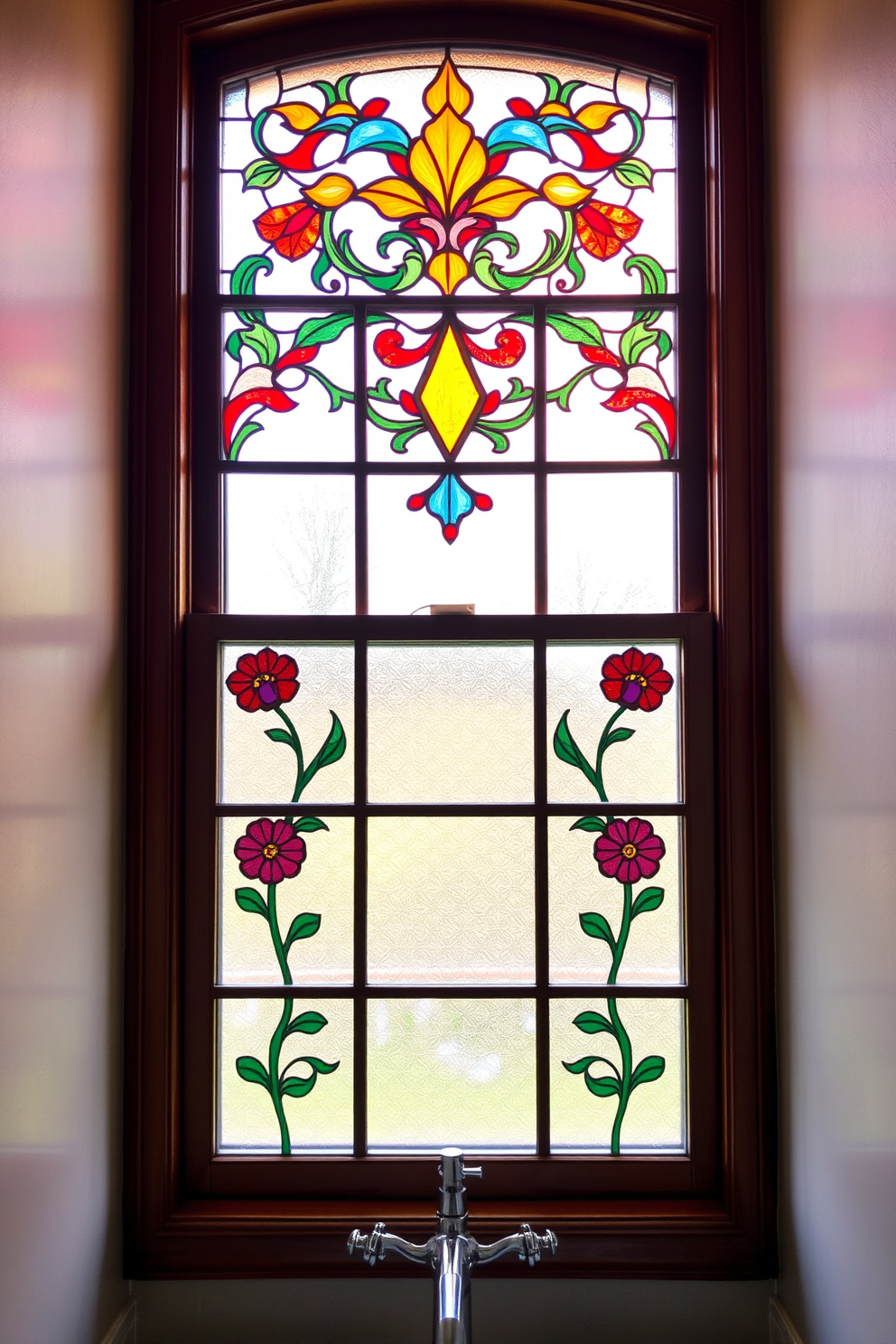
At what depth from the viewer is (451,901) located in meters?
1.64

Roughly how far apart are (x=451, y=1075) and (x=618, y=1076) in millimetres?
242

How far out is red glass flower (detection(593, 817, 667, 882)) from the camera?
1.64 m

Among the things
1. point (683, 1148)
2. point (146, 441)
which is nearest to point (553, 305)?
point (146, 441)

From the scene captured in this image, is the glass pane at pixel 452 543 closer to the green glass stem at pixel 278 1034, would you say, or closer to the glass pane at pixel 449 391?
the glass pane at pixel 449 391

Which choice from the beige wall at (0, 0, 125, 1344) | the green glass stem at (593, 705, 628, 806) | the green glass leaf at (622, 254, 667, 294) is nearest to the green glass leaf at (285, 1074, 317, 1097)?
the beige wall at (0, 0, 125, 1344)

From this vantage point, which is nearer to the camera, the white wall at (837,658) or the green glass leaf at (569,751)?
the white wall at (837,658)

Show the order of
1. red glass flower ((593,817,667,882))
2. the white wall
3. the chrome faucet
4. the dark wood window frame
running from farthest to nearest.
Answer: red glass flower ((593,817,667,882)), the dark wood window frame, the chrome faucet, the white wall

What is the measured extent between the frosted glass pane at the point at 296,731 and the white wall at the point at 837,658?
63 centimetres

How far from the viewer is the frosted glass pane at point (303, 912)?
1632 millimetres

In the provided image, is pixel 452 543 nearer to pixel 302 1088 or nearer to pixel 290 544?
pixel 290 544

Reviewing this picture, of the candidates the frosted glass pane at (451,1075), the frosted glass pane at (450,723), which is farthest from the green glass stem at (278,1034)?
the frosted glass pane at (450,723)

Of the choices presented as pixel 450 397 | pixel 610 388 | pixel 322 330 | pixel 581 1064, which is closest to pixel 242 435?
pixel 322 330

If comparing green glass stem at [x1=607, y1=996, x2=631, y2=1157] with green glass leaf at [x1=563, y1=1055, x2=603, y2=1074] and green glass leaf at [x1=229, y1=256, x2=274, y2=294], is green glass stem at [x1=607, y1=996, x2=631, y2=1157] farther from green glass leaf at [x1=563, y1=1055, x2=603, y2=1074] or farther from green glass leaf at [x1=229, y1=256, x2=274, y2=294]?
green glass leaf at [x1=229, y1=256, x2=274, y2=294]

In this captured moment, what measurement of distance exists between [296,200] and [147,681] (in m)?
0.78
